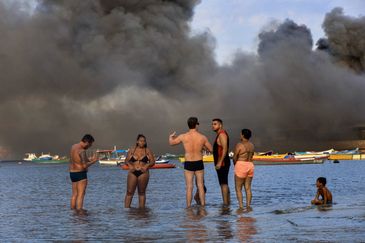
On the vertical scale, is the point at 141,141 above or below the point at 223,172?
above

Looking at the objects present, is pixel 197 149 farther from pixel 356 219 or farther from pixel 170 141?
pixel 356 219

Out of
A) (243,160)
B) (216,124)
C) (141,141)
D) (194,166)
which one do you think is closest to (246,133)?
(243,160)

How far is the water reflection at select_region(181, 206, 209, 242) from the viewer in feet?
30.0

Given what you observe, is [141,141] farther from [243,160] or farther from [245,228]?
[245,228]

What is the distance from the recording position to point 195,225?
10844 mm

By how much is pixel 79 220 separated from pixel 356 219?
17.7ft

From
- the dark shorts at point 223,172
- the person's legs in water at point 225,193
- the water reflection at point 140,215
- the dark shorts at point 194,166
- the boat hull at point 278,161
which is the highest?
the boat hull at point 278,161

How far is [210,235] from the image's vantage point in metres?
9.38

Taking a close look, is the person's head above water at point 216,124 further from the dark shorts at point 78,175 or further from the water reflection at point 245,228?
the dark shorts at point 78,175

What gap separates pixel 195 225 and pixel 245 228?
A: 1063 millimetres

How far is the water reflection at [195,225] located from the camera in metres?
9.15

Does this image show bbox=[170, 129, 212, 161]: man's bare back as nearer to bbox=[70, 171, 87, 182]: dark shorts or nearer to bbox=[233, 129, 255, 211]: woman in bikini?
bbox=[233, 129, 255, 211]: woman in bikini

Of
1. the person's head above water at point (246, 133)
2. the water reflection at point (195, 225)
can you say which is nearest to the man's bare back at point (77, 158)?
the water reflection at point (195, 225)

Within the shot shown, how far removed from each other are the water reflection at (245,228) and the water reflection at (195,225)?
1.67ft
